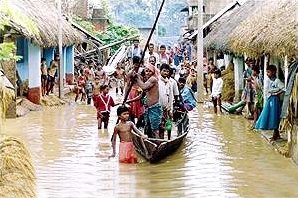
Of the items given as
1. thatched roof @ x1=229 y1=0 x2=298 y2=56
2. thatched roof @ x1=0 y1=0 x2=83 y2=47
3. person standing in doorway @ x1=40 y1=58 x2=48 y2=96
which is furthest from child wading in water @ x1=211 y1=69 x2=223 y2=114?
person standing in doorway @ x1=40 y1=58 x2=48 y2=96

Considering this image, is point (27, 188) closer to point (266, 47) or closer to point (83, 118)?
point (266, 47)

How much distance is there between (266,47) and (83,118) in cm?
733

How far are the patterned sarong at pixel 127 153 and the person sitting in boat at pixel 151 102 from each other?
825 millimetres

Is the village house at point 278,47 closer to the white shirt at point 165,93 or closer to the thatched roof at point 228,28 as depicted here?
the thatched roof at point 228,28

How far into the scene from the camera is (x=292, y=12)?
44.9 ft

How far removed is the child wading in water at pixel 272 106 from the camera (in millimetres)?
13828

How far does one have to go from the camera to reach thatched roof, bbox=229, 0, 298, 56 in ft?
41.2

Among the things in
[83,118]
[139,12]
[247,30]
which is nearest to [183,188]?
[247,30]

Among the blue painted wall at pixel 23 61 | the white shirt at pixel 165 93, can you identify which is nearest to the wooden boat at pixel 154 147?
the white shirt at pixel 165 93

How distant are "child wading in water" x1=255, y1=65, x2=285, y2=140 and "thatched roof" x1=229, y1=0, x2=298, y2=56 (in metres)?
0.59

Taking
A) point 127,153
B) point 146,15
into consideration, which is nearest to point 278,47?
point 127,153

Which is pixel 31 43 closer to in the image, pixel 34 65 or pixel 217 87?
pixel 34 65

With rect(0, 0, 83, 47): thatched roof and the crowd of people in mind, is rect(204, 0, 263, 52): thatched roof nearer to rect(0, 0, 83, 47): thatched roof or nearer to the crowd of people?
the crowd of people

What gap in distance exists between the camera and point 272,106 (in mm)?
13953
